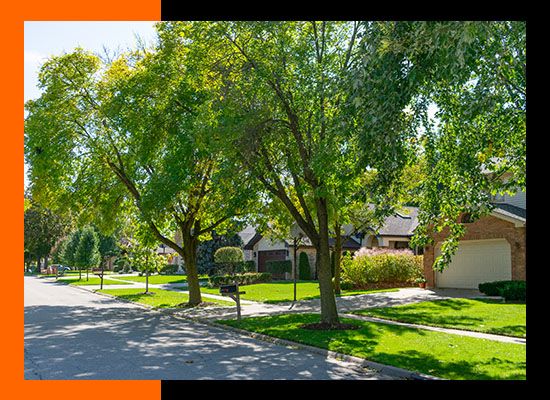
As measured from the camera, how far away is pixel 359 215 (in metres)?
28.3

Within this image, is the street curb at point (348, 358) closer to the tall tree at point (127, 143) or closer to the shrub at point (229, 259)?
the tall tree at point (127, 143)

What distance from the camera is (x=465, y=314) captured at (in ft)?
59.3

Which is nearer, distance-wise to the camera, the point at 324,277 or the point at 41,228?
the point at 324,277

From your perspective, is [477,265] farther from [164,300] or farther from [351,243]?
[351,243]

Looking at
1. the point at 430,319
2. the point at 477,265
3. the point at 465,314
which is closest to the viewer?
the point at 430,319

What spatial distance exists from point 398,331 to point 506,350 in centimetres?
334

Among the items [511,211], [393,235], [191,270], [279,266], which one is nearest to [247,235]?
[279,266]

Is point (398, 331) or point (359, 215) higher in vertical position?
point (359, 215)

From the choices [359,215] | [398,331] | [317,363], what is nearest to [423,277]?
[359,215]

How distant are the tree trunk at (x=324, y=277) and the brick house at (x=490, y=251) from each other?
35.0 feet

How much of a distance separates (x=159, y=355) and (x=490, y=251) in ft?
64.9

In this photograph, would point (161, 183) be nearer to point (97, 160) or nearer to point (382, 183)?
point (97, 160)

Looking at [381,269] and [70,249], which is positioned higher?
[381,269]
